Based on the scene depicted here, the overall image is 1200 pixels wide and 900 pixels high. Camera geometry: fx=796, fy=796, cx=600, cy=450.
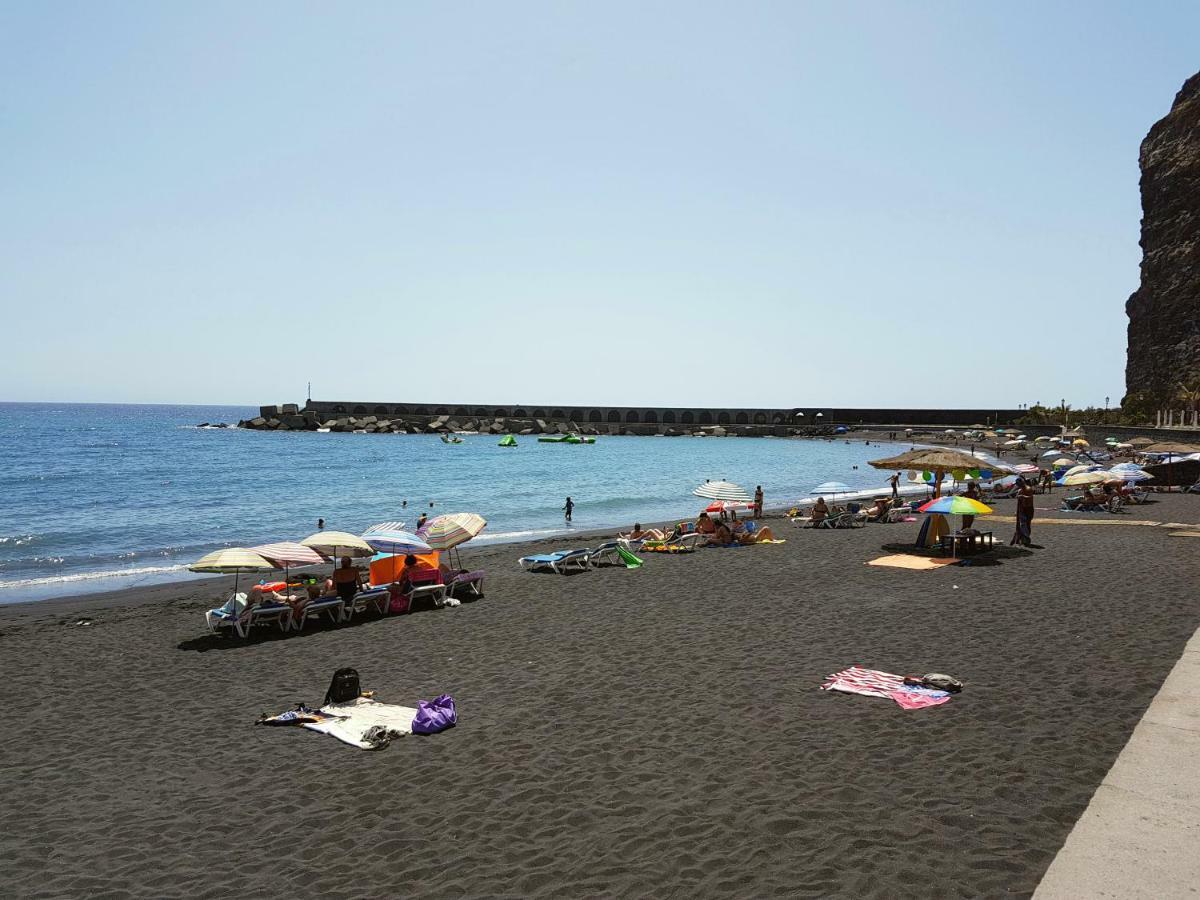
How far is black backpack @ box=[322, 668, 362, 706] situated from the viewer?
31.5 ft

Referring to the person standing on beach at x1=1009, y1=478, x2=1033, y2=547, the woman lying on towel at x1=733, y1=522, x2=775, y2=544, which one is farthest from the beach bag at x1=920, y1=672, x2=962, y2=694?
the woman lying on towel at x1=733, y1=522, x2=775, y2=544

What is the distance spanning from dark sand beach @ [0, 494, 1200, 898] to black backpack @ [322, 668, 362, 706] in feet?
1.87

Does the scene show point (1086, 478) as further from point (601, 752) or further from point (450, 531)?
point (601, 752)

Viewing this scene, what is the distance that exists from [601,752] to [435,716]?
6.48ft

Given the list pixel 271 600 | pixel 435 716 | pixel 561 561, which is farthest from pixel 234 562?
pixel 561 561

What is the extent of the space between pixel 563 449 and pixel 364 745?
88.3 m

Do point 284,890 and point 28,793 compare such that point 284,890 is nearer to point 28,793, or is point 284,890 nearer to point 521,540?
point 28,793

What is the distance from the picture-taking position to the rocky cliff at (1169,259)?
74312mm

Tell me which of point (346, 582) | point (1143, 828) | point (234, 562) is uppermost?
point (234, 562)

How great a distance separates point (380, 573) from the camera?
1636 centimetres

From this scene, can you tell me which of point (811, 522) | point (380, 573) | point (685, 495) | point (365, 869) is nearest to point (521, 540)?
point (811, 522)

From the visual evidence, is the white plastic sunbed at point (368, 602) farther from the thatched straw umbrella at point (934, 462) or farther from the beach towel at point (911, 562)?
the thatched straw umbrella at point (934, 462)

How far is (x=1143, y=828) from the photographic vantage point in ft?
18.9

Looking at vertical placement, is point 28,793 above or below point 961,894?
below
